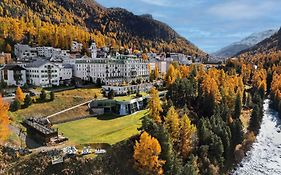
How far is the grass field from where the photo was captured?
74625 mm

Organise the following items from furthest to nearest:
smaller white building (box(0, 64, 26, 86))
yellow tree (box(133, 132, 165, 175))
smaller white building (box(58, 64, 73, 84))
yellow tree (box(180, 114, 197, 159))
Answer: smaller white building (box(58, 64, 73, 84)) < smaller white building (box(0, 64, 26, 86)) < yellow tree (box(180, 114, 197, 159)) < yellow tree (box(133, 132, 165, 175))

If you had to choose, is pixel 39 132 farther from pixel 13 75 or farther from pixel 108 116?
pixel 13 75

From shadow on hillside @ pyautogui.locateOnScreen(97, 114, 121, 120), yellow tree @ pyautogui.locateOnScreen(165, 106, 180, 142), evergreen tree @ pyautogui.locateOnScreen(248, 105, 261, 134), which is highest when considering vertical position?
yellow tree @ pyautogui.locateOnScreen(165, 106, 180, 142)

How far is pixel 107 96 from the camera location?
96.6 m

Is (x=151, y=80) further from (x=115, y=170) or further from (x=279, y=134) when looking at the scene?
(x=115, y=170)

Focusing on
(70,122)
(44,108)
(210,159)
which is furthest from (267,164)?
(44,108)

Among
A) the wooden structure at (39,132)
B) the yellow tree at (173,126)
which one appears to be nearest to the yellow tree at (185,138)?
the yellow tree at (173,126)

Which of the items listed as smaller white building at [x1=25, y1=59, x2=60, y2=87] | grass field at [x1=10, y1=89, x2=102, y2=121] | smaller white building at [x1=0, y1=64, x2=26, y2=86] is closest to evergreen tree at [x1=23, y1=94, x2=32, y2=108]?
grass field at [x1=10, y1=89, x2=102, y2=121]

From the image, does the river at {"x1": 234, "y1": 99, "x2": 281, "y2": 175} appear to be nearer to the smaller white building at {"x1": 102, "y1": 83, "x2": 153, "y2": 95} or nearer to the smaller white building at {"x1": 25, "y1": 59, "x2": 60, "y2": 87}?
the smaller white building at {"x1": 102, "y1": 83, "x2": 153, "y2": 95}

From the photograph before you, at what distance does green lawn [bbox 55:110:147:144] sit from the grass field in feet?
22.9

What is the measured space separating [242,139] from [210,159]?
16.2 meters

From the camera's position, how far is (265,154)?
77.7 metres

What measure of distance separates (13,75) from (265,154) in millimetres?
75901

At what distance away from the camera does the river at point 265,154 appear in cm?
6856
